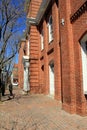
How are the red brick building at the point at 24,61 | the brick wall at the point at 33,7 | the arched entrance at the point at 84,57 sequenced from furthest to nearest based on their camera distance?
the red brick building at the point at 24,61, the brick wall at the point at 33,7, the arched entrance at the point at 84,57

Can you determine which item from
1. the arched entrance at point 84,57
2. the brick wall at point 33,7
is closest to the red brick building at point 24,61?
the brick wall at point 33,7

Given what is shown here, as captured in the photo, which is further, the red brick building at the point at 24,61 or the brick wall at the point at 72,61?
the red brick building at the point at 24,61

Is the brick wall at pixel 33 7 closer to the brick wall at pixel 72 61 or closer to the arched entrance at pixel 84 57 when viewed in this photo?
the brick wall at pixel 72 61

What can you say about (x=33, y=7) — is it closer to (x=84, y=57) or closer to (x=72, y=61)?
(x=72, y=61)

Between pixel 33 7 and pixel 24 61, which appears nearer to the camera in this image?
pixel 33 7

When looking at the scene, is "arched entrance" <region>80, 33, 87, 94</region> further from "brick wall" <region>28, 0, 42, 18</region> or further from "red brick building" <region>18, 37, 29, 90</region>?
"brick wall" <region>28, 0, 42, 18</region>

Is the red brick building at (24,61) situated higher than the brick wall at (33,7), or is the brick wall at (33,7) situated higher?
the brick wall at (33,7)

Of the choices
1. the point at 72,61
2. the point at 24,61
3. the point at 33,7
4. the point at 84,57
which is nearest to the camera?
the point at 84,57

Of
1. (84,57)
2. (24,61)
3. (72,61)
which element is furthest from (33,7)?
(84,57)

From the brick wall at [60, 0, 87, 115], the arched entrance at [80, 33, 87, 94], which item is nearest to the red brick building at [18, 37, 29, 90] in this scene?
the brick wall at [60, 0, 87, 115]

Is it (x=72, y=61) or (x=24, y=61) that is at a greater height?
(x=24, y=61)

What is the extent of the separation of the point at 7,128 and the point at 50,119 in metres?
1.94

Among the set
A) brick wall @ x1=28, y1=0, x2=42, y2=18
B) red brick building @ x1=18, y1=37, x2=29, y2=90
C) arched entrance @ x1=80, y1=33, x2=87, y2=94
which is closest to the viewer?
arched entrance @ x1=80, y1=33, x2=87, y2=94

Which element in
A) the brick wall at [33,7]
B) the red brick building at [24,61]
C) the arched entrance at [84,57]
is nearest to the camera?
the arched entrance at [84,57]
